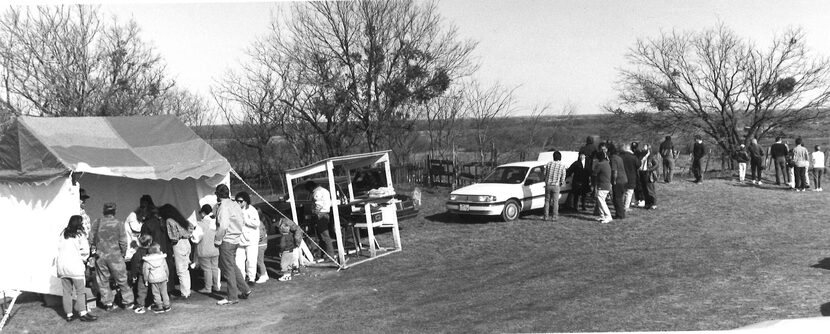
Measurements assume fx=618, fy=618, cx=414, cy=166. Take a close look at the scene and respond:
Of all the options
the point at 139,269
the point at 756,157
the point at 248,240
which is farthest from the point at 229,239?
the point at 756,157

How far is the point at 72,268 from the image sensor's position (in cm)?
849

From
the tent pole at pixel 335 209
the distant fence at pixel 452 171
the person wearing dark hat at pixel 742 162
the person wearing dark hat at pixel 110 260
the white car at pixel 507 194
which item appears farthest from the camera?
the distant fence at pixel 452 171

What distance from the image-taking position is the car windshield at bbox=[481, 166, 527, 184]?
51.4 feet

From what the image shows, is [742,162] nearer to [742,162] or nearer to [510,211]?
[742,162]

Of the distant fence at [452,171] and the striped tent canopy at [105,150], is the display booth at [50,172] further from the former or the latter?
the distant fence at [452,171]

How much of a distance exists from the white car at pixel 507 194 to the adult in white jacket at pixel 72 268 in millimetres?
8784

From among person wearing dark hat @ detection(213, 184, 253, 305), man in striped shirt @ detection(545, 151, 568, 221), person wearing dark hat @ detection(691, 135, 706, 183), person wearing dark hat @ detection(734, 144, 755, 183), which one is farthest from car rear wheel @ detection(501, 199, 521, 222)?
person wearing dark hat @ detection(734, 144, 755, 183)

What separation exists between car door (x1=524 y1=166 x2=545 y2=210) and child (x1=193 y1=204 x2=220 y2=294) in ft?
26.6

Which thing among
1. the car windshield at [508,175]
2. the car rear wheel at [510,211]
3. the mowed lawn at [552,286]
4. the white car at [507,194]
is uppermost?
the car windshield at [508,175]

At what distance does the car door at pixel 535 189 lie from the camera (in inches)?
608

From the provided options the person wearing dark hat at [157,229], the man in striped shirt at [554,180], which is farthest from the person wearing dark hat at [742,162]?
the person wearing dark hat at [157,229]

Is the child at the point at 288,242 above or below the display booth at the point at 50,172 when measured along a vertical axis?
below

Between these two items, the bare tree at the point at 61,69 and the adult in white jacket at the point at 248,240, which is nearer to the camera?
the adult in white jacket at the point at 248,240

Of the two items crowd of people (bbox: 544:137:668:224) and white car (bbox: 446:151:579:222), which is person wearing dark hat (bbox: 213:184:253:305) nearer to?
white car (bbox: 446:151:579:222)
